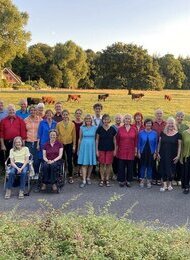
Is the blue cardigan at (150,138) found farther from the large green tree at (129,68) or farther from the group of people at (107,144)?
the large green tree at (129,68)

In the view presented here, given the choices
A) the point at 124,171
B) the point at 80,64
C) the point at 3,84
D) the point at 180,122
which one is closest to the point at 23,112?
the point at 124,171

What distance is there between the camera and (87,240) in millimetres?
5246

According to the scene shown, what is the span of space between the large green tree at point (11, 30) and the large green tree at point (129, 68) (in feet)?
48.4

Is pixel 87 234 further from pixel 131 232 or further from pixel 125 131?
pixel 125 131

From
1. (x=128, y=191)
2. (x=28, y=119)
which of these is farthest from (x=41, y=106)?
(x=128, y=191)

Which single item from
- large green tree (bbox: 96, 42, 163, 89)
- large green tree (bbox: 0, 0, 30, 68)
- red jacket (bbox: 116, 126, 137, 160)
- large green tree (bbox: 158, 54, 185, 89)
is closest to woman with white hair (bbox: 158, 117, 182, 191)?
red jacket (bbox: 116, 126, 137, 160)

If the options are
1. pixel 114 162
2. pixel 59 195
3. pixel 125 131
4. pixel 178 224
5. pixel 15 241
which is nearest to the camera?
pixel 15 241

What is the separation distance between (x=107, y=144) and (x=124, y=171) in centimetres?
73

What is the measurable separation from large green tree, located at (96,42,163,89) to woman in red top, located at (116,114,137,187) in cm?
5462

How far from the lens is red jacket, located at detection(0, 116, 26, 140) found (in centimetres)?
967

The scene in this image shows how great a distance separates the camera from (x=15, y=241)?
5266 millimetres

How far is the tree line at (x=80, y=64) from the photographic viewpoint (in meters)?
56.8

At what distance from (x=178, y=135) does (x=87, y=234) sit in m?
4.55

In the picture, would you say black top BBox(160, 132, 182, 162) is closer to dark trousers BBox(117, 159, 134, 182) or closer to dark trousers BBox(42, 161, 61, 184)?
dark trousers BBox(117, 159, 134, 182)
